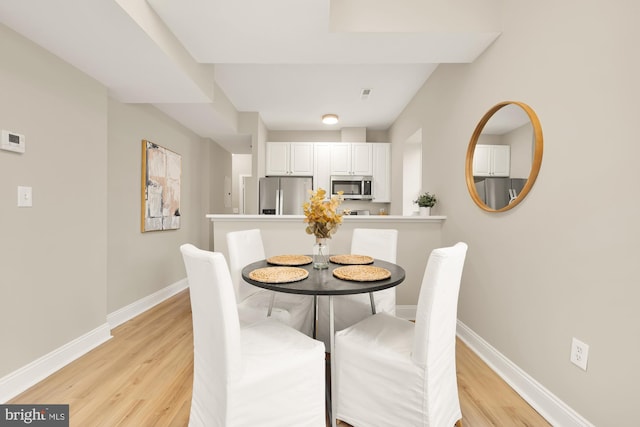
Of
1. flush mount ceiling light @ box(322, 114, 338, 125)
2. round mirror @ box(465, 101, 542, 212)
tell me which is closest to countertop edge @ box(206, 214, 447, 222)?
round mirror @ box(465, 101, 542, 212)

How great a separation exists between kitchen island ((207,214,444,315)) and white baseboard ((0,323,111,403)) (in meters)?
1.14

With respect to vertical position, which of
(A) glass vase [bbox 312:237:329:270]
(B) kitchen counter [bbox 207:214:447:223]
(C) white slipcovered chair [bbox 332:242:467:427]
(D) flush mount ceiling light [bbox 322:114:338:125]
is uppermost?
(D) flush mount ceiling light [bbox 322:114:338:125]

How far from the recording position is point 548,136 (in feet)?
5.24

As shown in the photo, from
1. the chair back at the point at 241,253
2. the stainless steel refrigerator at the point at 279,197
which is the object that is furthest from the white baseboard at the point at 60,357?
the stainless steel refrigerator at the point at 279,197

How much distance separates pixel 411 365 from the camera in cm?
127

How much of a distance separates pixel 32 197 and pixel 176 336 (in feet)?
4.77

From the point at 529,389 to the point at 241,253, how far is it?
1980 mm

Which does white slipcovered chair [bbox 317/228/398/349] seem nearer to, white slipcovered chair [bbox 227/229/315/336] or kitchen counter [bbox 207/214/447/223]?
white slipcovered chair [bbox 227/229/315/336]

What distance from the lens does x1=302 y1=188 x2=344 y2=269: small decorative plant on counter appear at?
5.61 ft

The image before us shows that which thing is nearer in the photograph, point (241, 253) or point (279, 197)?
point (241, 253)

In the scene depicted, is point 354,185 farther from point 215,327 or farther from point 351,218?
point 215,327

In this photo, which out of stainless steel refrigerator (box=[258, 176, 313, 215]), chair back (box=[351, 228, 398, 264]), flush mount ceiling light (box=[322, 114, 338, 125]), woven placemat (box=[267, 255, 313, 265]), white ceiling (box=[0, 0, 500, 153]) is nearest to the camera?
white ceiling (box=[0, 0, 500, 153])

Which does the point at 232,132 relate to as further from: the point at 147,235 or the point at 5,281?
the point at 5,281

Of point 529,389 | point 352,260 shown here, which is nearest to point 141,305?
point 352,260
